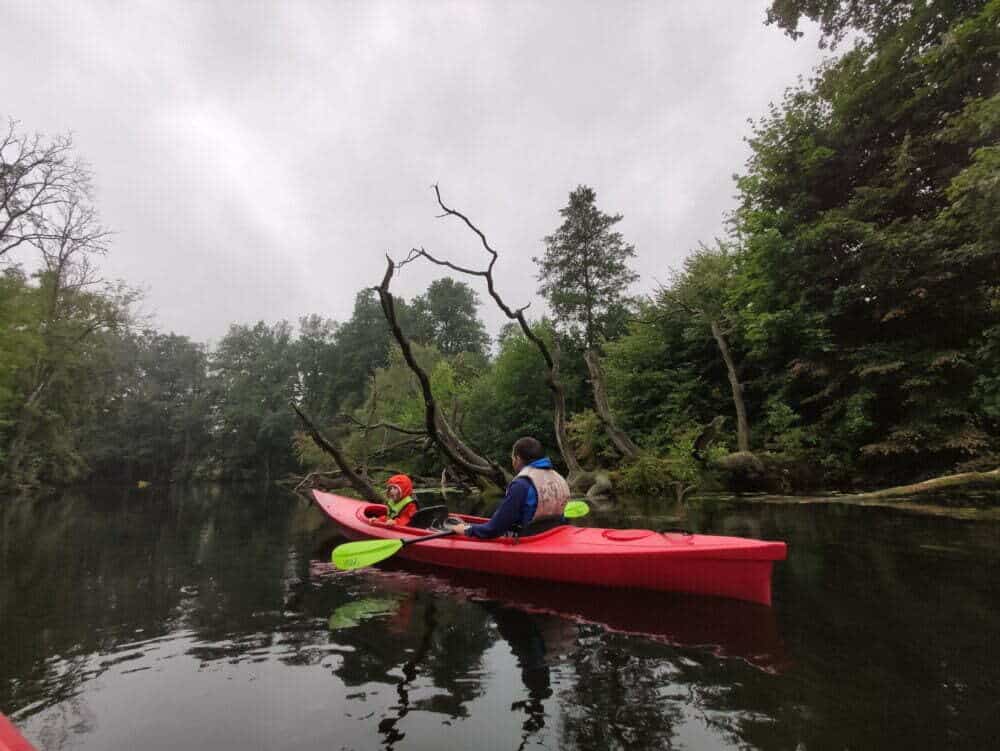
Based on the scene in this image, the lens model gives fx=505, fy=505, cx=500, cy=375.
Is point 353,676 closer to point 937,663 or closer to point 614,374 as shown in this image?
point 937,663

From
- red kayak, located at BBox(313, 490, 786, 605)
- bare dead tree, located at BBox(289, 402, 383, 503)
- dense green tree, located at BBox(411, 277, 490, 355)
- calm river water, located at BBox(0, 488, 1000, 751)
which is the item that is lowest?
calm river water, located at BBox(0, 488, 1000, 751)

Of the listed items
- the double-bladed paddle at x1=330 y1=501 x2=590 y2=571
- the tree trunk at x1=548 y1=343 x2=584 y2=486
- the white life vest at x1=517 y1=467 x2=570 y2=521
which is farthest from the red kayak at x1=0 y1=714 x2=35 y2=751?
the tree trunk at x1=548 y1=343 x2=584 y2=486

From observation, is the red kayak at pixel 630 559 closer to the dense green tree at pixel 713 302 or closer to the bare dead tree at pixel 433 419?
the bare dead tree at pixel 433 419

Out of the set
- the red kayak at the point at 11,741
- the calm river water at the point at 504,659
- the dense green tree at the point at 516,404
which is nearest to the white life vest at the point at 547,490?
the calm river water at the point at 504,659

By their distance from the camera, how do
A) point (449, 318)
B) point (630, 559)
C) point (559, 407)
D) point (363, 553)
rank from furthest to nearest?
point (449, 318), point (559, 407), point (363, 553), point (630, 559)

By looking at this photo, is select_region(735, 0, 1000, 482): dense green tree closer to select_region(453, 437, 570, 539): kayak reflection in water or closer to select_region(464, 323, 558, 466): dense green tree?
select_region(453, 437, 570, 539): kayak reflection in water

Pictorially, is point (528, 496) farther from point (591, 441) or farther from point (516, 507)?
point (591, 441)

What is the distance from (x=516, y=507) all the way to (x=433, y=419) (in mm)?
3365

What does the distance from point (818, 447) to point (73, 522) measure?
17.9m

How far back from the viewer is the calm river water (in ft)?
7.76

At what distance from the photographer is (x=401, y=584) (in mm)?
5383

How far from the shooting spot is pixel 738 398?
14.3m

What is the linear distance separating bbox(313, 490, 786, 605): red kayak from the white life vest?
0.20 meters

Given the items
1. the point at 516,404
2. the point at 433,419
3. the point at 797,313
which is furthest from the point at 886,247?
the point at 516,404
